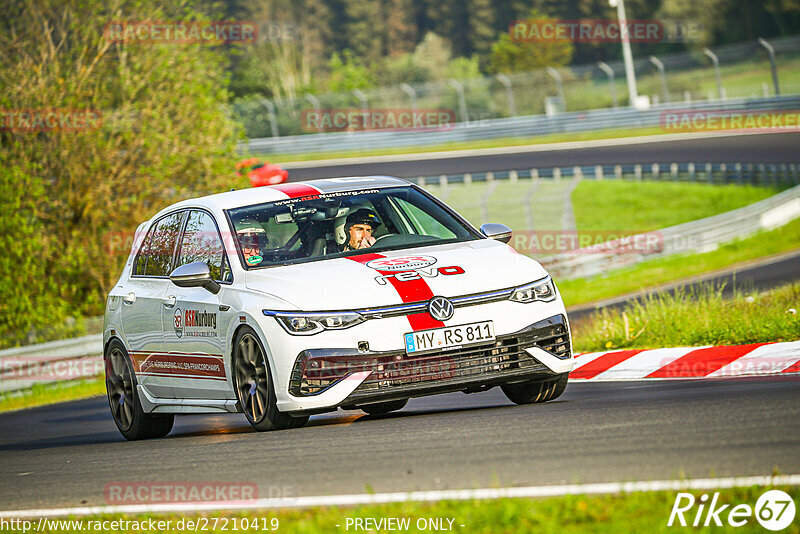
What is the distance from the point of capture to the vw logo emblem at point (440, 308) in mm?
7594

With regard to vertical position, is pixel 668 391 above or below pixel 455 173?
above

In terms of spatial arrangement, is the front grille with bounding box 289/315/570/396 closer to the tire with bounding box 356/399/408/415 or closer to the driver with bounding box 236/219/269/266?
the driver with bounding box 236/219/269/266

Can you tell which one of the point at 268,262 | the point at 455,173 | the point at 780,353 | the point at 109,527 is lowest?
the point at 455,173

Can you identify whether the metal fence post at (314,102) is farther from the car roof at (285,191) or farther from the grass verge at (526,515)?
the grass verge at (526,515)

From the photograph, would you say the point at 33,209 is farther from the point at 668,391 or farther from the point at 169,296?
the point at 668,391

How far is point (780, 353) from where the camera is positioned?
8969 millimetres

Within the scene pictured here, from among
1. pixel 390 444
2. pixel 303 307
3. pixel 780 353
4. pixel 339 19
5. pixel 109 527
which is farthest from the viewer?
pixel 339 19

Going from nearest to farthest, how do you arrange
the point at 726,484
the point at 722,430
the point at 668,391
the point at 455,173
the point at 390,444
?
the point at 726,484, the point at 722,430, the point at 390,444, the point at 668,391, the point at 455,173

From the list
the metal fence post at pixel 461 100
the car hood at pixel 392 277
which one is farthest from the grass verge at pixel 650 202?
the car hood at pixel 392 277

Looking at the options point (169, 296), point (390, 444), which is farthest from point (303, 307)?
point (169, 296)

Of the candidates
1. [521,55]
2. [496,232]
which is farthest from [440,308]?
[521,55]

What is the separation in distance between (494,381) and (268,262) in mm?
1806
